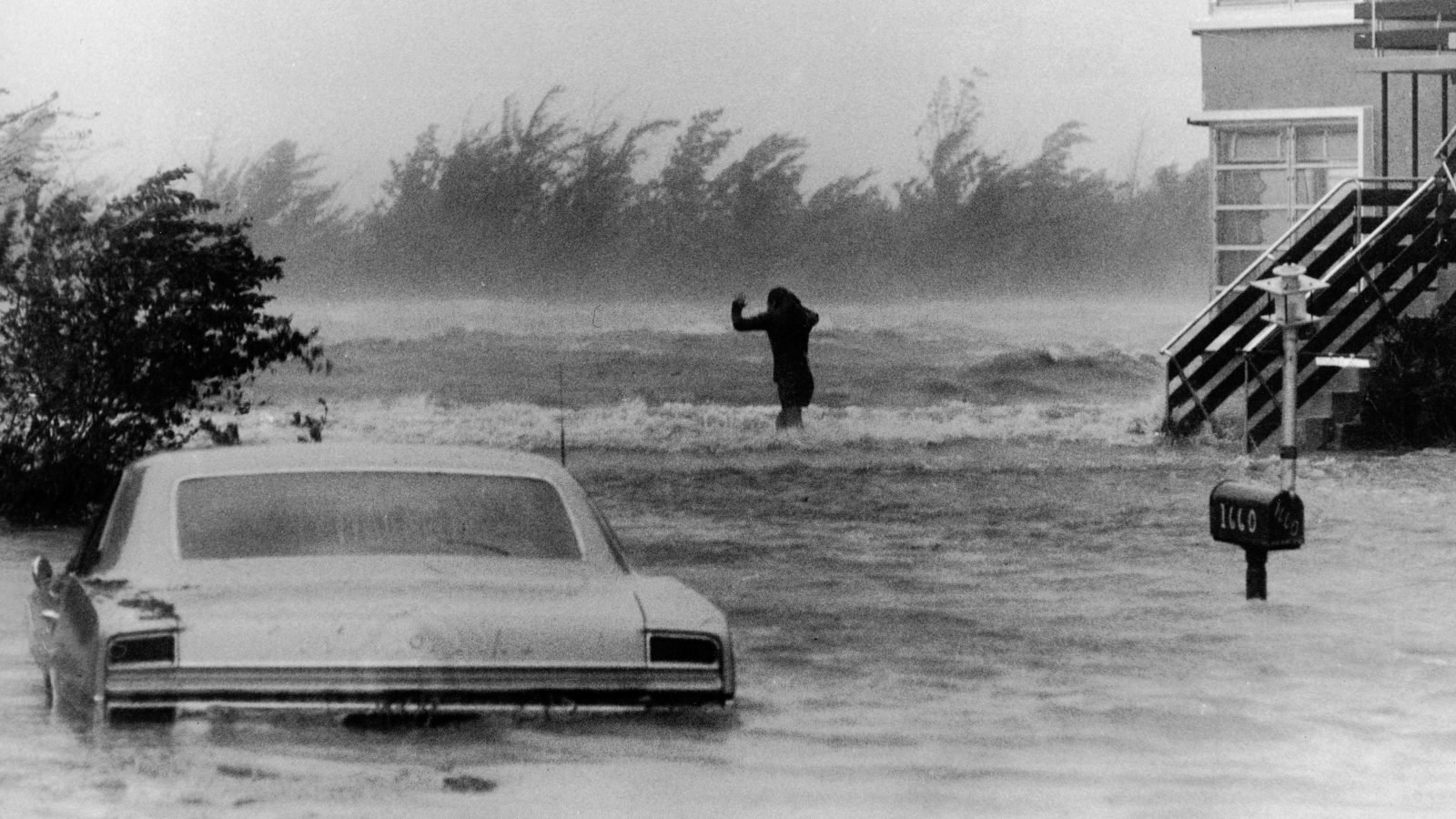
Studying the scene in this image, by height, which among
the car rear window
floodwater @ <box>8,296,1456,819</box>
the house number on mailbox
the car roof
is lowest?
floodwater @ <box>8,296,1456,819</box>

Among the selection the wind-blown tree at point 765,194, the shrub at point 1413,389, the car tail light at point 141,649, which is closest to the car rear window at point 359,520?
the car tail light at point 141,649

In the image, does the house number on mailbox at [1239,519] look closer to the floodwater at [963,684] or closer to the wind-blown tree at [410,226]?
the floodwater at [963,684]

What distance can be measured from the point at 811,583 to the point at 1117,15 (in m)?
12.8

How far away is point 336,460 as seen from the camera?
827 centimetres

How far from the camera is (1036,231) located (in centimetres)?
3089

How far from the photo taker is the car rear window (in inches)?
316

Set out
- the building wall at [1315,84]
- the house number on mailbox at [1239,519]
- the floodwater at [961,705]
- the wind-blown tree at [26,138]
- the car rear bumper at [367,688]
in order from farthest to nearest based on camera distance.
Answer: the building wall at [1315,84] → the wind-blown tree at [26,138] → the house number on mailbox at [1239,519] → the floodwater at [961,705] → the car rear bumper at [367,688]

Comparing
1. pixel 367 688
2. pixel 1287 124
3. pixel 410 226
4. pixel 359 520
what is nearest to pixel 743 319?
pixel 1287 124

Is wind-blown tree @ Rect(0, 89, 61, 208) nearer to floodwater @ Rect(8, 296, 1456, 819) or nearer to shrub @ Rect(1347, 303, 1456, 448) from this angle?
floodwater @ Rect(8, 296, 1456, 819)

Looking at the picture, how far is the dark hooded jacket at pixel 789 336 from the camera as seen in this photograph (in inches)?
925

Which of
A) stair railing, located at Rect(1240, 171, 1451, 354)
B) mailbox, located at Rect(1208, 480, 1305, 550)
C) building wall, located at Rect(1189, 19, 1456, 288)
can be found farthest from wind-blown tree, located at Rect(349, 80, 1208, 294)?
mailbox, located at Rect(1208, 480, 1305, 550)

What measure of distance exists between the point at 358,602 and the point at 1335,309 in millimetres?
15484

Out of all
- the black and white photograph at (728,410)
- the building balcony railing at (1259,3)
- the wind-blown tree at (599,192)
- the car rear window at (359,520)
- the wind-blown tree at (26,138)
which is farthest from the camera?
the wind-blown tree at (599,192)

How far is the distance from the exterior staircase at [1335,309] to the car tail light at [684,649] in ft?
44.1
